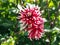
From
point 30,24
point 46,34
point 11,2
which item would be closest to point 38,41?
point 46,34

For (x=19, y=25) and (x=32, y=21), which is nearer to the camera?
(x=32, y=21)

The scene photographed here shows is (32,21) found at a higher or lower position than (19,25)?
higher

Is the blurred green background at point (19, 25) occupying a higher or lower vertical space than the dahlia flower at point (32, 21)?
lower

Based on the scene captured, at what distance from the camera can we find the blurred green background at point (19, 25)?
2.21 meters

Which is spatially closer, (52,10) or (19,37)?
(19,37)

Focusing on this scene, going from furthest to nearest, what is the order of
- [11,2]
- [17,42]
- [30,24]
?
[11,2]
[17,42]
[30,24]

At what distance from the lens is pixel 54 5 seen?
7.97 feet

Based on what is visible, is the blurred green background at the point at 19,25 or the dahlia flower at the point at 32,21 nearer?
the dahlia flower at the point at 32,21

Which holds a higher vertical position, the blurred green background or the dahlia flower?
the dahlia flower

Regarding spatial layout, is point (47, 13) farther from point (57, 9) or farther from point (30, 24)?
point (30, 24)

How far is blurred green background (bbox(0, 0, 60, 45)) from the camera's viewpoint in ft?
7.27

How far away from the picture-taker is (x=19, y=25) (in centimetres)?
222

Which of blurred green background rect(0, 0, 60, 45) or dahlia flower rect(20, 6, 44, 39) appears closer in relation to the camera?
dahlia flower rect(20, 6, 44, 39)

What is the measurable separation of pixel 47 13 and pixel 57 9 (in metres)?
0.11
